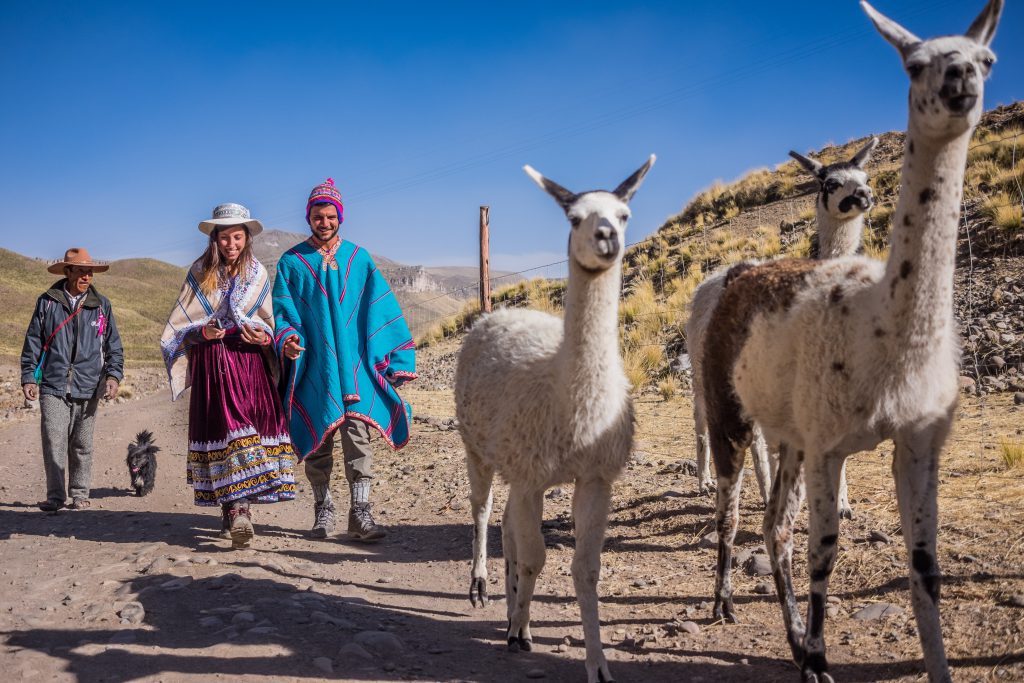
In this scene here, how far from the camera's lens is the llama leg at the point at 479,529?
455cm

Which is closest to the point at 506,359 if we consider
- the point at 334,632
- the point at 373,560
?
the point at 334,632

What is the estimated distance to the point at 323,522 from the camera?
19.4 feet

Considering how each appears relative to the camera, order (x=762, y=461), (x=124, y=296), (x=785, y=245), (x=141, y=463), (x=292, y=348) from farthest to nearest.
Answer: (x=124, y=296) < (x=785, y=245) < (x=141, y=463) < (x=762, y=461) < (x=292, y=348)

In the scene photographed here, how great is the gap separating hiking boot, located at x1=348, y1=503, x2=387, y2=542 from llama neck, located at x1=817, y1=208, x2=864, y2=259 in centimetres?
359

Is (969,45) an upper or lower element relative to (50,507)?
upper

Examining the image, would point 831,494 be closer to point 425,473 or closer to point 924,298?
point 924,298

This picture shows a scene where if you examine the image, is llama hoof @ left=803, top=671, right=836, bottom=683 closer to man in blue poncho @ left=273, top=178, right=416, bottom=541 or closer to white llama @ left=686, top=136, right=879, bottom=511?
white llama @ left=686, top=136, right=879, bottom=511

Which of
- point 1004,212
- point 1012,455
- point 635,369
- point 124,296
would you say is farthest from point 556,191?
point 124,296

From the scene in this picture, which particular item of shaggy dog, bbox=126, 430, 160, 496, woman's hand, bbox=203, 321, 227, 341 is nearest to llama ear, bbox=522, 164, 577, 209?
woman's hand, bbox=203, 321, 227, 341

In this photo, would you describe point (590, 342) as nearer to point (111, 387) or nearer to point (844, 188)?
point (844, 188)

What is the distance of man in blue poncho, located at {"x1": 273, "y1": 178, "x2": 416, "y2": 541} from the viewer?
18.4 feet

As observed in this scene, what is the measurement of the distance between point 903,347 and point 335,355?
12.7 feet

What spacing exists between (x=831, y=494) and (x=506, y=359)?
1616 mm

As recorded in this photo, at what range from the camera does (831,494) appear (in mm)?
3150
